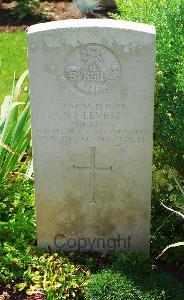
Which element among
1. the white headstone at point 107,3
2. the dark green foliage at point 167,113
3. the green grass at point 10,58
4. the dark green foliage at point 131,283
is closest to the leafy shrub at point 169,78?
the dark green foliage at point 167,113

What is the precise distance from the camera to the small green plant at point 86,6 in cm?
851

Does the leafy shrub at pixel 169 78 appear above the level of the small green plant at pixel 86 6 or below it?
below

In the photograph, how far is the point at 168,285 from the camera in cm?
358

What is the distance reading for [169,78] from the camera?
12.2 ft

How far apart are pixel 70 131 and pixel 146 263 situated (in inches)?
37.6

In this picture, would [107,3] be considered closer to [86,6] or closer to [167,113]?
[86,6]

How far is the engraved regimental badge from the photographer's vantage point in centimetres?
337

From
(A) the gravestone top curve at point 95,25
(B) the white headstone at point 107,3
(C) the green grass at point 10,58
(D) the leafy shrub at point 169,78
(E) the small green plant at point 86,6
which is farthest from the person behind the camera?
(B) the white headstone at point 107,3

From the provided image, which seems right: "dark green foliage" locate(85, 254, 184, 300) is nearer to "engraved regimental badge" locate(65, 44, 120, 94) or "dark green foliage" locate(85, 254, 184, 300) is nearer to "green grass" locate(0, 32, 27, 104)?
"engraved regimental badge" locate(65, 44, 120, 94)

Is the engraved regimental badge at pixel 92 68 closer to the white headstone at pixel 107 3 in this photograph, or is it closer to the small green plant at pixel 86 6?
the small green plant at pixel 86 6

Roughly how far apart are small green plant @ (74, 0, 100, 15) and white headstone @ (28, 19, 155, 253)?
206 inches

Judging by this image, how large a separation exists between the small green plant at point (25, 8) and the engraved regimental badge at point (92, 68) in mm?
5377

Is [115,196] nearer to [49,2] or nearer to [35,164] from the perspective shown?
[35,164]

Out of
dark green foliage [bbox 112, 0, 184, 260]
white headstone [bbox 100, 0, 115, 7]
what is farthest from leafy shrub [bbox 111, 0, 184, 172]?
white headstone [bbox 100, 0, 115, 7]
